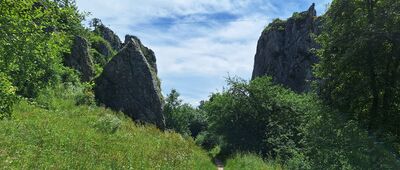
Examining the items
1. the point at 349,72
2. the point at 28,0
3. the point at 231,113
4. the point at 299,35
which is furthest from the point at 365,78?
the point at 299,35

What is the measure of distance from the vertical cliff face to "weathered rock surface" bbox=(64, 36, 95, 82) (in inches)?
1815

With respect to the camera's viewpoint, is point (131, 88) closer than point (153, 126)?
No

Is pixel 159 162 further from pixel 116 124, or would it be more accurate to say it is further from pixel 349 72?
pixel 349 72

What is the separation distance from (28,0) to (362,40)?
15.7m

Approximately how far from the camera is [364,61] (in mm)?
20875

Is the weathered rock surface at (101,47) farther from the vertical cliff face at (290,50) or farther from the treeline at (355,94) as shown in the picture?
the treeline at (355,94)

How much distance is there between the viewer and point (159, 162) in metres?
13.7

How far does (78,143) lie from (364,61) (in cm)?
1515

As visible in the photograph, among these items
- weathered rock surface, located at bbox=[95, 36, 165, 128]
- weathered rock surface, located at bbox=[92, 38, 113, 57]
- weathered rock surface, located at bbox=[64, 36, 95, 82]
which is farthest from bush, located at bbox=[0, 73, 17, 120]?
weathered rock surface, located at bbox=[92, 38, 113, 57]

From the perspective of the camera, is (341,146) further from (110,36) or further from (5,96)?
(110,36)

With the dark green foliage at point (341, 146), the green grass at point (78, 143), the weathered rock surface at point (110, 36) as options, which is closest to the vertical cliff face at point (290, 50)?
the weathered rock surface at point (110, 36)

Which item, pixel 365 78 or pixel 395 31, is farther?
pixel 365 78

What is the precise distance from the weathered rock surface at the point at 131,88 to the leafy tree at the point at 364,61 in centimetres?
1416

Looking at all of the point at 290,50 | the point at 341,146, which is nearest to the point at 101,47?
the point at 290,50
